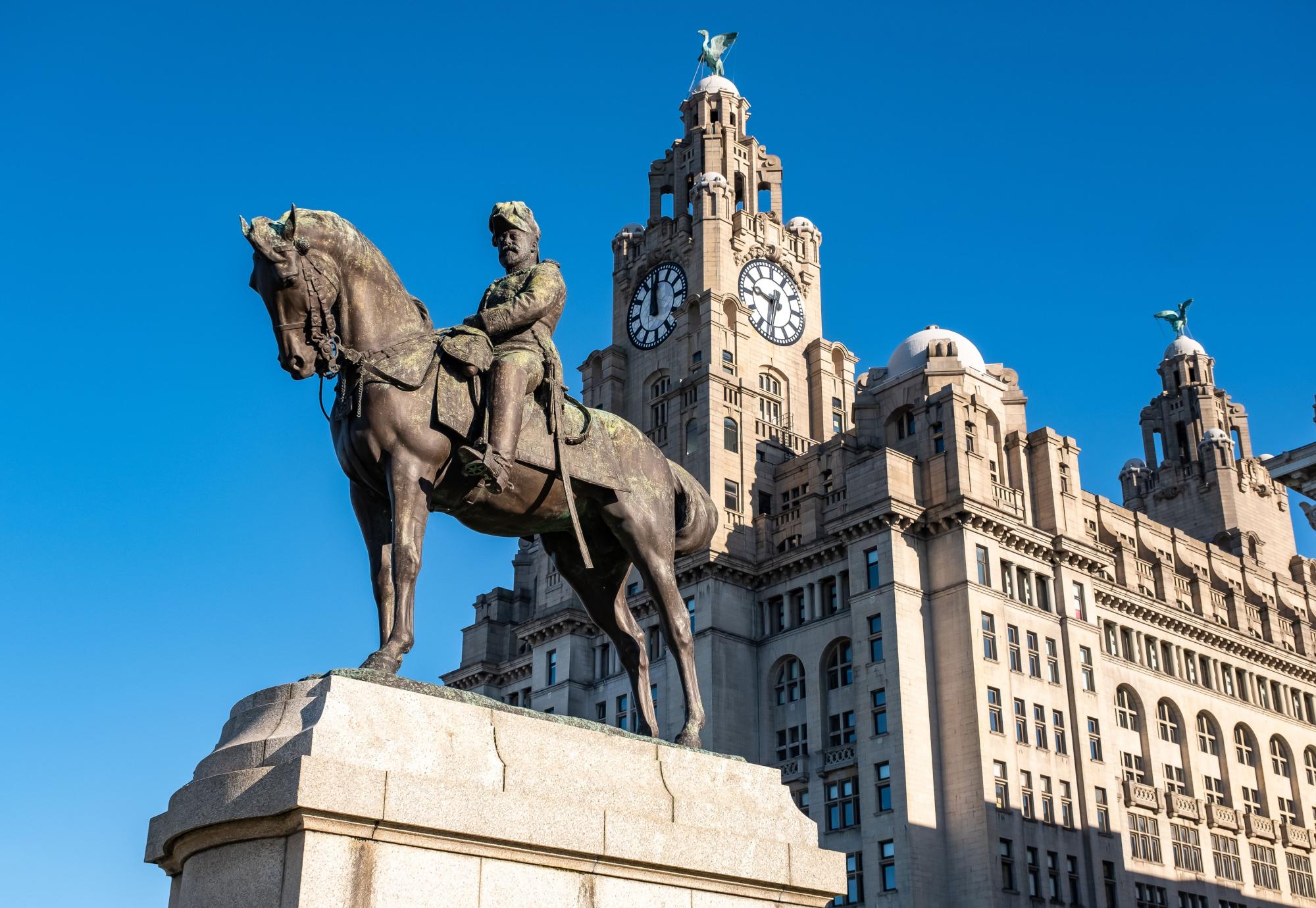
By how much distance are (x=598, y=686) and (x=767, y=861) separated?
70.2 metres

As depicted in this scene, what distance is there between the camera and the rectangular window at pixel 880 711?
229 ft

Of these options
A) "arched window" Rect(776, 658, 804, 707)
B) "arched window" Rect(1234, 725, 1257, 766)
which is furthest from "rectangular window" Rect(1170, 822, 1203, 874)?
"arched window" Rect(776, 658, 804, 707)

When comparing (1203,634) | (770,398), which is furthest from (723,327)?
(1203,634)

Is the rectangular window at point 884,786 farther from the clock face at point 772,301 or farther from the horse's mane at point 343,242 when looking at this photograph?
the horse's mane at point 343,242

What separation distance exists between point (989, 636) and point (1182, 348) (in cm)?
4837

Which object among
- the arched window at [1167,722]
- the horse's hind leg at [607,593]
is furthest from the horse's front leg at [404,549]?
the arched window at [1167,722]

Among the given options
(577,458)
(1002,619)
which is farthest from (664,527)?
(1002,619)

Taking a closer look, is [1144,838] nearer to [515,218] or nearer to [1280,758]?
[1280,758]

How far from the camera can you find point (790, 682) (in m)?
76.7

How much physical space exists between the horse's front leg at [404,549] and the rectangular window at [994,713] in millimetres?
59256

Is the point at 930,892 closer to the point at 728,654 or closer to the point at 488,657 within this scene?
the point at 728,654

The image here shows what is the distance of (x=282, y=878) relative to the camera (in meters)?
10.6

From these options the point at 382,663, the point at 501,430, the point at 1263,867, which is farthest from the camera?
the point at 1263,867

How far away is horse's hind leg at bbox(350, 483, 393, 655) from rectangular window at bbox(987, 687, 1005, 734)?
5864cm
